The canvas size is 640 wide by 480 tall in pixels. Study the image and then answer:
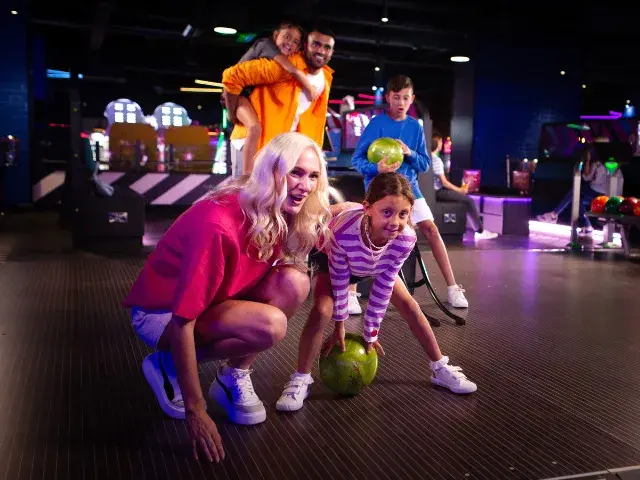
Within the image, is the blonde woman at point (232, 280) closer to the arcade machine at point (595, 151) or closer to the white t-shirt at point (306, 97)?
the white t-shirt at point (306, 97)

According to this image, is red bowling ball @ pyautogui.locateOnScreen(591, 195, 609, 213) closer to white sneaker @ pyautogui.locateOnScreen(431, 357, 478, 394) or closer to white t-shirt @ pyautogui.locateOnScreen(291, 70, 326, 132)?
white t-shirt @ pyautogui.locateOnScreen(291, 70, 326, 132)

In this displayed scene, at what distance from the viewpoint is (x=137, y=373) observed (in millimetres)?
2662

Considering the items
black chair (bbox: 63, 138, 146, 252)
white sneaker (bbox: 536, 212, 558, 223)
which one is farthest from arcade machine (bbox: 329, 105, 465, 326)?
white sneaker (bbox: 536, 212, 558, 223)

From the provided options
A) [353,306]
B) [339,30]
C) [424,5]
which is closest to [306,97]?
[353,306]

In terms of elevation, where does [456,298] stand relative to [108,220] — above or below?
below

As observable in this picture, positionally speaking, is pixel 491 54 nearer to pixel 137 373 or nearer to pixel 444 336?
pixel 444 336

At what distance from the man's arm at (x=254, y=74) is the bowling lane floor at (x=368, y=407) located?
1.41 meters

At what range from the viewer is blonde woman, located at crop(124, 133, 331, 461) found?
1786mm

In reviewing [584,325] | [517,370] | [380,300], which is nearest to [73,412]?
[380,300]

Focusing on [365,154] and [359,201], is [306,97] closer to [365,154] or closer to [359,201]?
[365,154]

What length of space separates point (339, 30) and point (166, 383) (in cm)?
1417

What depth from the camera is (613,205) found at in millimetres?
6980

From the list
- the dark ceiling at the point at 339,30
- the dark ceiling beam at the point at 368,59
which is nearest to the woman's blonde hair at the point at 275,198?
the dark ceiling at the point at 339,30

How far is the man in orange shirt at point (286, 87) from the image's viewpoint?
3686 millimetres
